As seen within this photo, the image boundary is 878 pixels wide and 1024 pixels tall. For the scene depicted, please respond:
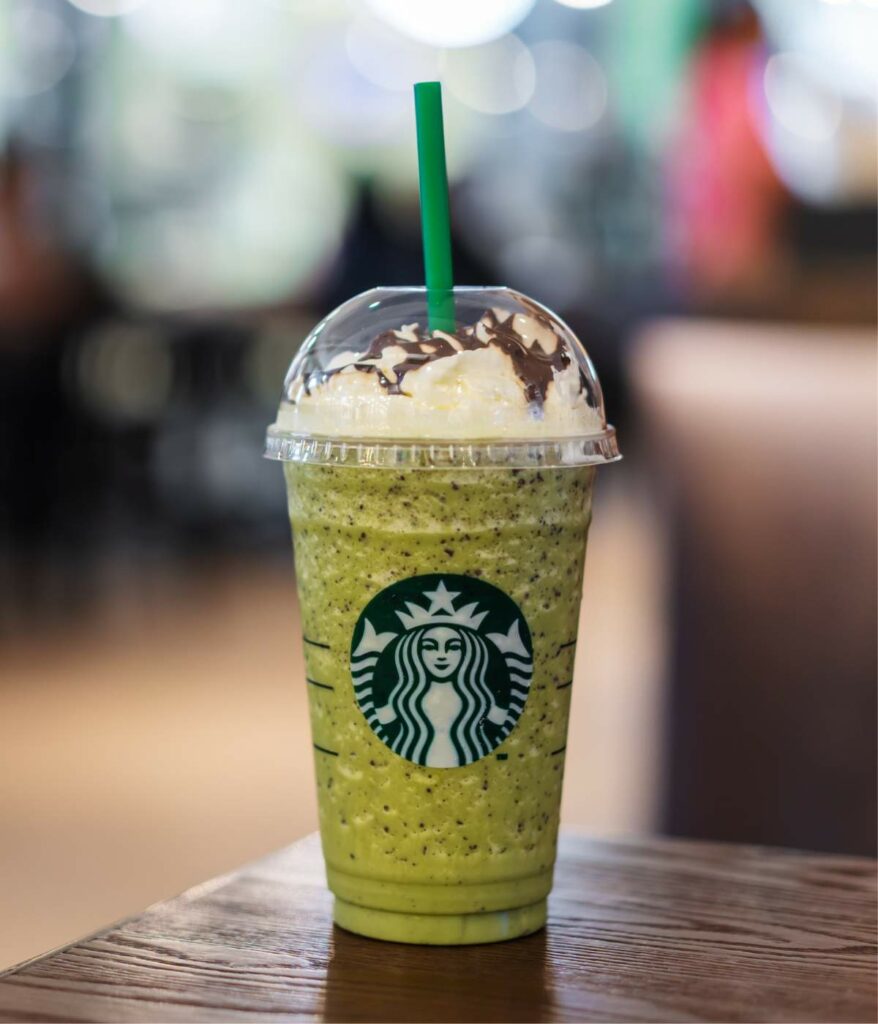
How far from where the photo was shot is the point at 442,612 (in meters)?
0.99

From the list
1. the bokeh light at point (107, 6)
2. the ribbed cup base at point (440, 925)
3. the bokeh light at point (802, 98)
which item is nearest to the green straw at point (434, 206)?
the ribbed cup base at point (440, 925)

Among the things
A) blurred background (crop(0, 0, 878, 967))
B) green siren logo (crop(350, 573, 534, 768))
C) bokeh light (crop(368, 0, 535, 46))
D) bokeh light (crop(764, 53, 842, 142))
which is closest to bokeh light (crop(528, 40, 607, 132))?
→ blurred background (crop(0, 0, 878, 967))

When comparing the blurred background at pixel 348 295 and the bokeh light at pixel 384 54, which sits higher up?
the bokeh light at pixel 384 54

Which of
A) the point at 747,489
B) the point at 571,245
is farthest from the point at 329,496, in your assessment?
the point at 571,245

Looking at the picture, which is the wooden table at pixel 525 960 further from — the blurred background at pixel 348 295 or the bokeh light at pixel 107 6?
the bokeh light at pixel 107 6

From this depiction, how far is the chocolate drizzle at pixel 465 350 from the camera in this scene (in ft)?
3.30

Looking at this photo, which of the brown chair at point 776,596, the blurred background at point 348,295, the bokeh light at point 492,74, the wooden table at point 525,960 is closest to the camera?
the wooden table at point 525,960

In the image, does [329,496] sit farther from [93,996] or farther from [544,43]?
[544,43]

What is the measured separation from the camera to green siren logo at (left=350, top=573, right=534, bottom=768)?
3.26 feet

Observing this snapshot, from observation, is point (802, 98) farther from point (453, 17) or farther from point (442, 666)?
point (453, 17)

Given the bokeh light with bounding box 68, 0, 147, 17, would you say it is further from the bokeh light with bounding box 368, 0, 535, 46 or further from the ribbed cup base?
the ribbed cup base

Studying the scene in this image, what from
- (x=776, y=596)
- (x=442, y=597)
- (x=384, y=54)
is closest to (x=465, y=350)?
(x=442, y=597)

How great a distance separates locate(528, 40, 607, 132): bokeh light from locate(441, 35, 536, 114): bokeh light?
0.09 meters

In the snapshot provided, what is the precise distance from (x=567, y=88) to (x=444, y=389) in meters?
6.13
